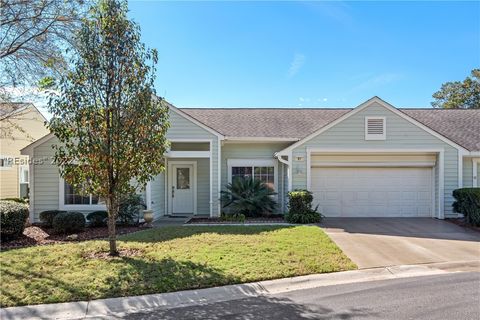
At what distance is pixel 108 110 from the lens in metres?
7.28

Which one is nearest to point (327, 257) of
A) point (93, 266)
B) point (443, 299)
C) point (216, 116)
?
point (443, 299)

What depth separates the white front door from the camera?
601 inches

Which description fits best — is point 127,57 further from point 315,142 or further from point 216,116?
point 216,116

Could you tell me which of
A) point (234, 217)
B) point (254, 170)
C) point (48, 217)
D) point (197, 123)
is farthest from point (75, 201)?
point (254, 170)

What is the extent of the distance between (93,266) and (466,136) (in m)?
15.7

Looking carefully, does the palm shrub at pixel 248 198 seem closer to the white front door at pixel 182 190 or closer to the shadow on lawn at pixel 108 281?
the white front door at pixel 182 190

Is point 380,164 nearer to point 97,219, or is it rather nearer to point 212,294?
point 212,294

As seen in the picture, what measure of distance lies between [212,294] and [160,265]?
167cm

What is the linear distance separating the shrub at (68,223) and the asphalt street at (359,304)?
733cm

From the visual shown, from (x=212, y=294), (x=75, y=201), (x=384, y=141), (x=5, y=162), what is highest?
(x=384, y=141)

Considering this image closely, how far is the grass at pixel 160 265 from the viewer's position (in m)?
5.68

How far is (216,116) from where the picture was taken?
17469 millimetres

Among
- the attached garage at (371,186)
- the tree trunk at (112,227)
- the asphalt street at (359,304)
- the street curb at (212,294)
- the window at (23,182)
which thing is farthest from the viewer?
the window at (23,182)

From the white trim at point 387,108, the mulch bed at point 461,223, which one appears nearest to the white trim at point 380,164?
the white trim at point 387,108
